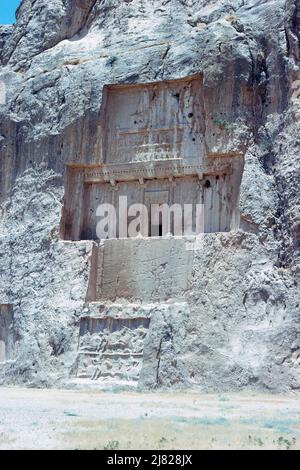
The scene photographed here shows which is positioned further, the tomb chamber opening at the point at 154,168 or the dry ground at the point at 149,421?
the tomb chamber opening at the point at 154,168

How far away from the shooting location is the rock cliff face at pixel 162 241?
63.4ft

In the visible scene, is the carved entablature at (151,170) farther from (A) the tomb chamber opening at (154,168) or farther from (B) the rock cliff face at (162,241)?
(B) the rock cliff face at (162,241)

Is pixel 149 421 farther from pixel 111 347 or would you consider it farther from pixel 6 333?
pixel 6 333

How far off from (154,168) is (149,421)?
10914 mm

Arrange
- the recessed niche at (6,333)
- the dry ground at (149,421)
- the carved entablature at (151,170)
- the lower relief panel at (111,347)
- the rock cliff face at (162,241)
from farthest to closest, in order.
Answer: the recessed niche at (6,333) → the carved entablature at (151,170) → the lower relief panel at (111,347) → the rock cliff face at (162,241) → the dry ground at (149,421)

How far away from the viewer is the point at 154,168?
2208 cm

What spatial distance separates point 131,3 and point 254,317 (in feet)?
35.2

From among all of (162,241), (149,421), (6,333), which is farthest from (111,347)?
(149,421)

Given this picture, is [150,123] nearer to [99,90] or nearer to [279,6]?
[99,90]

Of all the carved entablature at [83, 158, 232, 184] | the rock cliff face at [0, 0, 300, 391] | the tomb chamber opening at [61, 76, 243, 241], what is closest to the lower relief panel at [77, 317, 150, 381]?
the rock cliff face at [0, 0, 300, 391]

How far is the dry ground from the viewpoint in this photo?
396 inches

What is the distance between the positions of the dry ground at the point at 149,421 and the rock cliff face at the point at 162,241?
1907 mm

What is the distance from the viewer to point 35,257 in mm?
22531

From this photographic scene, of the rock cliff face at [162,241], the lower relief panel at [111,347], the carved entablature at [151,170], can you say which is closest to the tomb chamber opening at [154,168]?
the carved entablature at [151,170]
